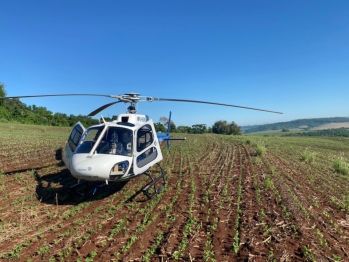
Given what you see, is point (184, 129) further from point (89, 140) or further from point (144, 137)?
point (89, 140)

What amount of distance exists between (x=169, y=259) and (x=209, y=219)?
1.98m

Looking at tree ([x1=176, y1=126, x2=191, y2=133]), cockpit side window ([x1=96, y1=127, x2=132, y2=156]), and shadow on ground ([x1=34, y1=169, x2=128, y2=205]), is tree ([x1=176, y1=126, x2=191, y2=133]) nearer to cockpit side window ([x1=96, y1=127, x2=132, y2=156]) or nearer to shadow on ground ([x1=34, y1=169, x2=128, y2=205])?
shadow on ground ([x1=34, y1=169, x2=128, y2=205])

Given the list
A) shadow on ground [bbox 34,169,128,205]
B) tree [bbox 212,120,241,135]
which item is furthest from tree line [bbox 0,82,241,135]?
shadow on ground [bbox 34,169,128,205]

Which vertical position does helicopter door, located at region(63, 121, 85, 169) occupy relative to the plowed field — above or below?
above

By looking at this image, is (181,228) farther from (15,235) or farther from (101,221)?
(15,235)

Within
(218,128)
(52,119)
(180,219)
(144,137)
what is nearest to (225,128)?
(218,128)

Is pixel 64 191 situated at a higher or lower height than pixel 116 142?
lower

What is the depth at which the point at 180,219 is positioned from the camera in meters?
6.11

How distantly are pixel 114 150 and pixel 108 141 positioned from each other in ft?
1.37

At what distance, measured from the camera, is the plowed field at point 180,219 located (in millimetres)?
4578

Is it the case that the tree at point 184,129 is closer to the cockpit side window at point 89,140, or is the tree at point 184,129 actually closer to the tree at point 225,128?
the tree at point 225,128

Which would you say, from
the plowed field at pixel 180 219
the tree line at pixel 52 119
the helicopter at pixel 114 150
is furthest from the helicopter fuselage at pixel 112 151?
the tree line at pixel 52 119

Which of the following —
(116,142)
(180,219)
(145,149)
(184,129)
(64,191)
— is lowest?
(180,219)

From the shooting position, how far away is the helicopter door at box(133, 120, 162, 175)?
25.0 feet
